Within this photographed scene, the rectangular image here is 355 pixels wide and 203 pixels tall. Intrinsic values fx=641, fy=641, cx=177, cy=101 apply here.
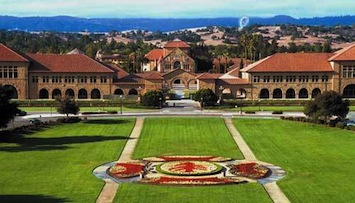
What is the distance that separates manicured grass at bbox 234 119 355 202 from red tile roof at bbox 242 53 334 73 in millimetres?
30339

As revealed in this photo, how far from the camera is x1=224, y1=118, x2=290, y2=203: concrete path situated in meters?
37.0

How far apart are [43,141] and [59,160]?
10.7 meters

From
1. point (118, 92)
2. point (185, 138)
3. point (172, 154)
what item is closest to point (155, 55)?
point (118, 92)

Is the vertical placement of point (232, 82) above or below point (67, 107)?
above

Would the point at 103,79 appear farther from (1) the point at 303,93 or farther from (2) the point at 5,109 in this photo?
(2) the point at 5,109

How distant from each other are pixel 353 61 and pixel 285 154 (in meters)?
55.7

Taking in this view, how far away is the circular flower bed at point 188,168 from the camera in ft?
145

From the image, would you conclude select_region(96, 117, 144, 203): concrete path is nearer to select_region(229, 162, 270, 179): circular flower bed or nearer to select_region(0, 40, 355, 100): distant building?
select_region(229, 162, 270, 179): circular flower bed

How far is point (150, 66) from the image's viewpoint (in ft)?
512

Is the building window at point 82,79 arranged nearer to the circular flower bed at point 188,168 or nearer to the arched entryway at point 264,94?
the arched entryway at point 264,94

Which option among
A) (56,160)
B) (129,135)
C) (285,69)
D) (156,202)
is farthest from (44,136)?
(285,69)

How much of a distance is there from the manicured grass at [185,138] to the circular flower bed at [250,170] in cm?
412

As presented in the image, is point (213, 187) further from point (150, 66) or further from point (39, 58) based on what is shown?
point (150, 66)

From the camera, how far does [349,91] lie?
346ft
